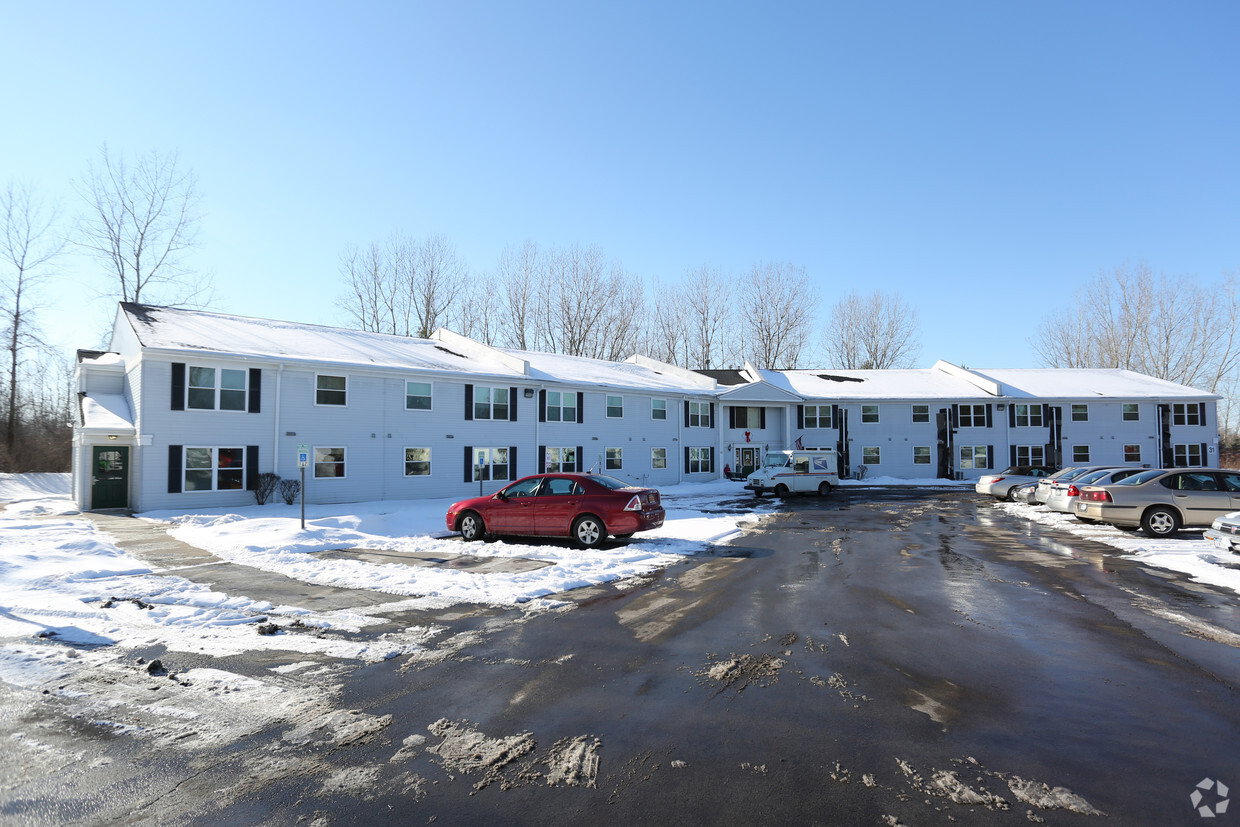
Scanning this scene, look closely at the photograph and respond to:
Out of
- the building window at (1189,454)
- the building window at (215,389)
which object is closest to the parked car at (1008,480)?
the building window at (1189,454)

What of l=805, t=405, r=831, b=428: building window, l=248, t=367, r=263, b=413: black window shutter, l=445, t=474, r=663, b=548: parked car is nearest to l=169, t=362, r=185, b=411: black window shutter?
l=248, t=367, r=263, b=413: black window shutter

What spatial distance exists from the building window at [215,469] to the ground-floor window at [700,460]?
22071mm

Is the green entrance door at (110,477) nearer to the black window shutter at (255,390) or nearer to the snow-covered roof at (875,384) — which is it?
the black window shutter at (255,390)

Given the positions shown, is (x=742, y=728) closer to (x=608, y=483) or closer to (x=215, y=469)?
(x=608, y=483)

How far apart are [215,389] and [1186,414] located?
51.7 m

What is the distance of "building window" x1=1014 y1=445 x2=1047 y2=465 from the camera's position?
38.7 metres

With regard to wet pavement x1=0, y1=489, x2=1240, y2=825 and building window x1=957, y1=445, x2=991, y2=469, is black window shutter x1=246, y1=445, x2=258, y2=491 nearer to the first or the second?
wet pavement x1=0, y1=489, x2=1240, y2=825

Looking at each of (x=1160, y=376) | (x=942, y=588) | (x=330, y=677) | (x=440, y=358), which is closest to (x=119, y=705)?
(x=330, y=677)

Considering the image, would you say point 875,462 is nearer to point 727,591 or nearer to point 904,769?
point 727,591

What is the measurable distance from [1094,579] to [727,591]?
6.08 metres

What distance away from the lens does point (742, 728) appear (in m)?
4.39

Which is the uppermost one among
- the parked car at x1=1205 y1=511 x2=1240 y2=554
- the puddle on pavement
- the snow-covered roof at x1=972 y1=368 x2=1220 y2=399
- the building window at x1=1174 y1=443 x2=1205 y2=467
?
the snow-covered roof at x1=972 y1=368 x2=1220 y2=399

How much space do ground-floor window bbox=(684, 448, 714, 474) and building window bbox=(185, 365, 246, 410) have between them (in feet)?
72.9

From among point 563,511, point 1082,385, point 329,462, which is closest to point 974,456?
point 1082,385
